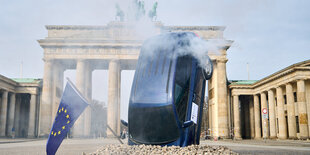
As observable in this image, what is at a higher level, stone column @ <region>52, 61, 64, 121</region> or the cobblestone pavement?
stone column @ <region>52, 61, 64, 121</region>

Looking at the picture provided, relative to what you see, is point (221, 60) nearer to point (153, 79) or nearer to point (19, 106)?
point (19, 106)

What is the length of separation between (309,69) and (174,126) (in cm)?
3436

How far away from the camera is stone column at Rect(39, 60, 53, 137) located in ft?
173

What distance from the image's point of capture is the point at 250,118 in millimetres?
62188

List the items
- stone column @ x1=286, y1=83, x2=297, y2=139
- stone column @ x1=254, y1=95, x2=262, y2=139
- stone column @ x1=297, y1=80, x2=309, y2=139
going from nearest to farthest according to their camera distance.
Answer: stone column @ x1=297, y1=80, x2=309, y2=139 < stone column @ x1=286, y1=83, x2=297, y2=139 < stone column @ x1=254, y1=95, x2=262, y2=139

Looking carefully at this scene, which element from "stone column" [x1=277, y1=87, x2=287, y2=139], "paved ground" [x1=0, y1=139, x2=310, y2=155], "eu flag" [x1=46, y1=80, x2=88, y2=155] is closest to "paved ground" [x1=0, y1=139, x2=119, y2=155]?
"paved ground" [x1=0, y1=139, x2=310, y2=155]

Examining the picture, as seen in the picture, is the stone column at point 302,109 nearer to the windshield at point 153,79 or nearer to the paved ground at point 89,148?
the paved ground at point 89,148

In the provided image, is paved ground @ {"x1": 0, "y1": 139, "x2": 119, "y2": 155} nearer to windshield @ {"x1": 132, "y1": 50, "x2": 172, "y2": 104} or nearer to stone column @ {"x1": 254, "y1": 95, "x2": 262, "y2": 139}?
windshield @ {"x1": 132, "y1": 50, "x2": 172, "y2": 104}

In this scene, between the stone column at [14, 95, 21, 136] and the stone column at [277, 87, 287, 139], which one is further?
→ the stone column at [14, 95, 21, 136]

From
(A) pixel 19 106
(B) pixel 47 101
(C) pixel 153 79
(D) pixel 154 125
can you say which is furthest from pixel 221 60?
(D) pixel 154 125

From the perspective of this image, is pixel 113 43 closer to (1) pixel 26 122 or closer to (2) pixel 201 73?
(1) pixel 26 122

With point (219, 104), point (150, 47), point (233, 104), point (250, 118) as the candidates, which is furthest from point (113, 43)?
point (150, 47)

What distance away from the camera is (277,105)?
48.6m

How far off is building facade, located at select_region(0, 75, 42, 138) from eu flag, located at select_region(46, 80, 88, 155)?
4388 cm
